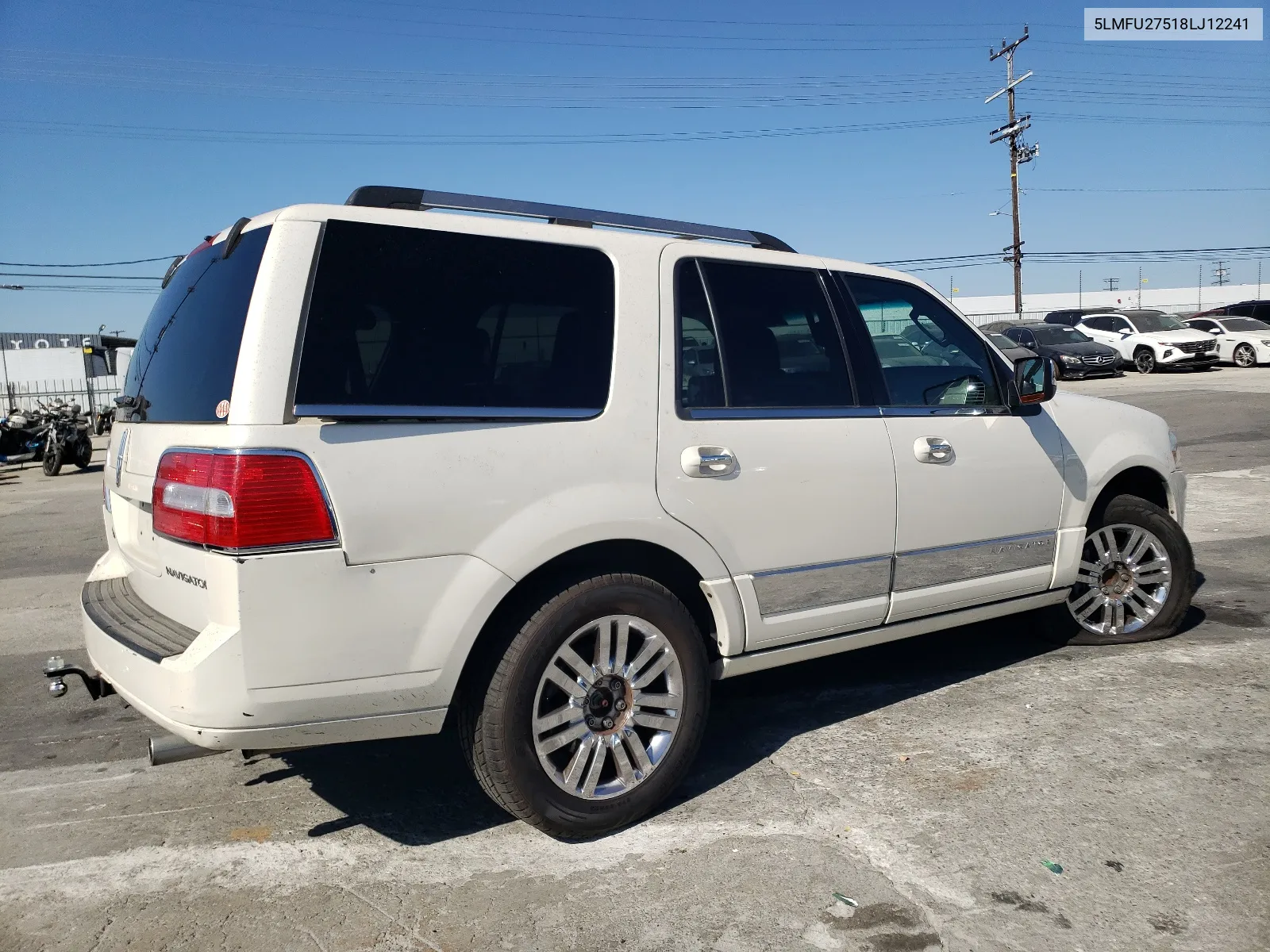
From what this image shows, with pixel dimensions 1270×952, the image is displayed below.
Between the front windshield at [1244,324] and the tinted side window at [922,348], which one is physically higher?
the front windshield at [1244,324]

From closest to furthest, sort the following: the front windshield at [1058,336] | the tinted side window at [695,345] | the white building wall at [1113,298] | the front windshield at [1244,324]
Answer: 1. the tinted side window at [695,345]
2. the front windshield at [1058,336]
3. the front windshield at [1244,324]
4. the white building wall at [1113,298]

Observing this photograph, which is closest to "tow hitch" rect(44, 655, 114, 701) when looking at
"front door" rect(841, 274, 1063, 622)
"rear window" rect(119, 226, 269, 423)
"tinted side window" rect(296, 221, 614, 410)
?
"rear window" rect(119, 226, 269, 423)

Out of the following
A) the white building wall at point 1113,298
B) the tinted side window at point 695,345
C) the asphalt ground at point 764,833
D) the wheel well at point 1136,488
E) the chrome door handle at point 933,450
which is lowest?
the asphalt ground at point 764,833

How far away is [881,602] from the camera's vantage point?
4.15 meters

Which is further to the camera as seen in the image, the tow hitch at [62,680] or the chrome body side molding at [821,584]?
the chrome body side molding at [821,584]

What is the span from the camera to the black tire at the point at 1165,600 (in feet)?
16.8

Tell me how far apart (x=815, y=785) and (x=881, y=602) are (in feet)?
2.66

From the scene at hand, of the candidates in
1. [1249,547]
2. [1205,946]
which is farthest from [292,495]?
[1249,547]

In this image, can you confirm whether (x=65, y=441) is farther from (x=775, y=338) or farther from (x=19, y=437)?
(x=775, y=338)

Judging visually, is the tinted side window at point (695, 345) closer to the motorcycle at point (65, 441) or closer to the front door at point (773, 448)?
the front door at point (773, 448)

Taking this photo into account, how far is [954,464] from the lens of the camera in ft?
14.2

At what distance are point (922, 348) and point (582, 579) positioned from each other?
2079 mm

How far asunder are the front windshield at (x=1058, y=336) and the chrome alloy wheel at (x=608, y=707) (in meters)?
28.0

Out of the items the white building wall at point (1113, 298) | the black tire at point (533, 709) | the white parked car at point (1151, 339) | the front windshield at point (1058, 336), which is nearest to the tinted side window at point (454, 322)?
the black tire at point (533, 709)
